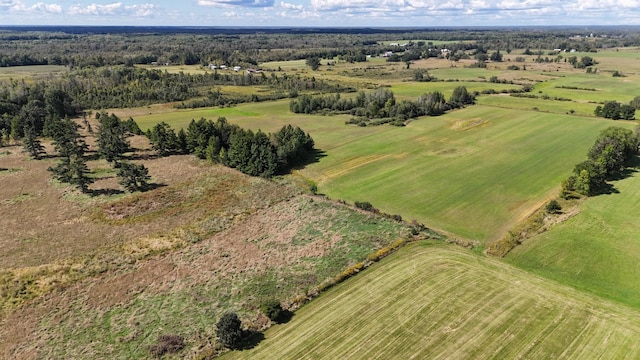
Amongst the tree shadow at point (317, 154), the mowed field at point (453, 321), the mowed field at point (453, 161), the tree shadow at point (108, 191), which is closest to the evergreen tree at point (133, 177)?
the tree shadow at point (108, 191)

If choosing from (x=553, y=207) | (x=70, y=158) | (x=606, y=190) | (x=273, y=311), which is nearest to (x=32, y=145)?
(x=70, y=158)

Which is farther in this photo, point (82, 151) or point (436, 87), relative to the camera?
point (436, 87)

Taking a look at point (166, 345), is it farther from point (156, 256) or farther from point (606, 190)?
point (606, 190)

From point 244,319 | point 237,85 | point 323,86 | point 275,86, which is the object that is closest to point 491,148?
point 244,319

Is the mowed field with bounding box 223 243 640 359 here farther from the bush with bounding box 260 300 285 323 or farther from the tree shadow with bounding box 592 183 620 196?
the tree shadow with bounding box 592 183 620 196

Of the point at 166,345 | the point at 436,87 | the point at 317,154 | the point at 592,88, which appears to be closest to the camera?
the point at 166,345

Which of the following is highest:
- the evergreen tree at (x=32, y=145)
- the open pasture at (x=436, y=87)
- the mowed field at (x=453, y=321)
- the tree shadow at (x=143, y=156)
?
the open pasture at (x=436, y=87)

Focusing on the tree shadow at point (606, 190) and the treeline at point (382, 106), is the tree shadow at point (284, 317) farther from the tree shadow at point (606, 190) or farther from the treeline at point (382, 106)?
the treeline at point (382, 106)
